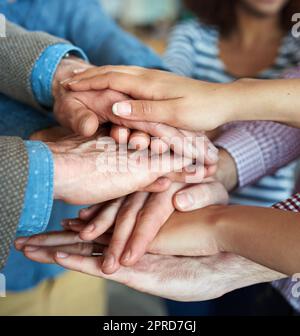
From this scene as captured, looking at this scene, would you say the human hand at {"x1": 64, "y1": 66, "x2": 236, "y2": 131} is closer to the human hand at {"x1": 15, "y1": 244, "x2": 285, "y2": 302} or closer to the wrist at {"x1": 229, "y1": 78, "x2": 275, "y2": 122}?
the wrist at {"x1": 229, "y1": 78, "x2": 275, "y2": 122}

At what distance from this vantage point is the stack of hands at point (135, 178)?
0.64 metres

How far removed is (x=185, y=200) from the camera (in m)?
0.71

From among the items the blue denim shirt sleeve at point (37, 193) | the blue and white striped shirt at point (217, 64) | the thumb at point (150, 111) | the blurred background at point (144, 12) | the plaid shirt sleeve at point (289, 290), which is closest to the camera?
the blue denim shirt sleeve at point (37, 193)

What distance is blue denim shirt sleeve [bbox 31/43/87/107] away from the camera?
711 millimetres

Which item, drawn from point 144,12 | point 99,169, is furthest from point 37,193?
point 144,12

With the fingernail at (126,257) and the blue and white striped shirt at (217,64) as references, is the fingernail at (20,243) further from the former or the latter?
the blue and white striped shirt at (217,64)

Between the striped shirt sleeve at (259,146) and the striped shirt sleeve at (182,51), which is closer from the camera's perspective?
the striped shirt sleeve at (259,146)

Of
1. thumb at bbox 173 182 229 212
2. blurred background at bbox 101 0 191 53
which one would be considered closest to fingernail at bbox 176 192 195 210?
thumb at bbox 173 182 229 212

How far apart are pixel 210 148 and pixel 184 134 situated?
0.06 meters

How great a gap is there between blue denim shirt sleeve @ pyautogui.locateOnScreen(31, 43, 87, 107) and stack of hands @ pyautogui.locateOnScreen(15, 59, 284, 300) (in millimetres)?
14

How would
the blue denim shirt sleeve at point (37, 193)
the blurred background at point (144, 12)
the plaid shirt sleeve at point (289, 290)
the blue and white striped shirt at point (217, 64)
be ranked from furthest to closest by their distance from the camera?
the blurred background at point (144, 12) < the blue and white striped shirt at point (217, 64) < the plaid shirt sleeve at point (289, 290) < the blue denim shirt sleeve at point (37, 193)

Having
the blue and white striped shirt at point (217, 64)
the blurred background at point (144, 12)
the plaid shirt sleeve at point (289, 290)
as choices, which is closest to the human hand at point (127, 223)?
the plaid shirt sleeve at point (289, 290)

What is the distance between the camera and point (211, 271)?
67 centimetres
